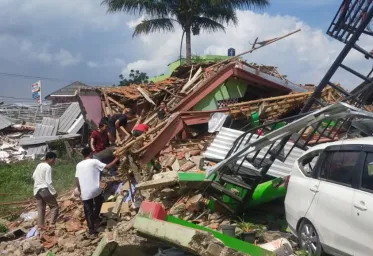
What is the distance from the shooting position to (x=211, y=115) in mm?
12383

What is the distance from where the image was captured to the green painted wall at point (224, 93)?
46.6ft

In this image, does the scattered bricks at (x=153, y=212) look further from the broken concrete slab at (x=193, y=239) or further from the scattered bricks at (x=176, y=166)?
the scattered bricks at (x=176, y=166)

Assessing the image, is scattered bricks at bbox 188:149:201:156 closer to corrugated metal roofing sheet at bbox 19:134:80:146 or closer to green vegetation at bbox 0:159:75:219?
green vegetation at bbox 0:159:75:219

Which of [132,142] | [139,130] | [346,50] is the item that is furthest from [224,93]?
[346,50]

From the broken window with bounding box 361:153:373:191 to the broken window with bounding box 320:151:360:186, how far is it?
16 centimetres

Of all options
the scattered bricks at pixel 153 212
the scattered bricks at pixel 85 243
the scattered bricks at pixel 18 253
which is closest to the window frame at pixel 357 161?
the scattered bricks at pixel 153 212

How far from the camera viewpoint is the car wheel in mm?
5711

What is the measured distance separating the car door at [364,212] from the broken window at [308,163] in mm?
1197

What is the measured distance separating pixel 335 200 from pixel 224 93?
9.51 m

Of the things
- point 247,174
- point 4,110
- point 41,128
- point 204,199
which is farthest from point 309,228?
point 4,110

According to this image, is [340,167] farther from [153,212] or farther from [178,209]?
[178,209]

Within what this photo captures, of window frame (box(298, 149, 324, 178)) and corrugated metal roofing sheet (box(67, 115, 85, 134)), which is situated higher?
window frame (box(298, 149, 324, 178))

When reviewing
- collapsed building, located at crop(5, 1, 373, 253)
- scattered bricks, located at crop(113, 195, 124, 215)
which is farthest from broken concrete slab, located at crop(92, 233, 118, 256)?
scattered bricks, located at crop(113, 195, 124, 215)

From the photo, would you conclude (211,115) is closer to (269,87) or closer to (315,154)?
(269,87)
